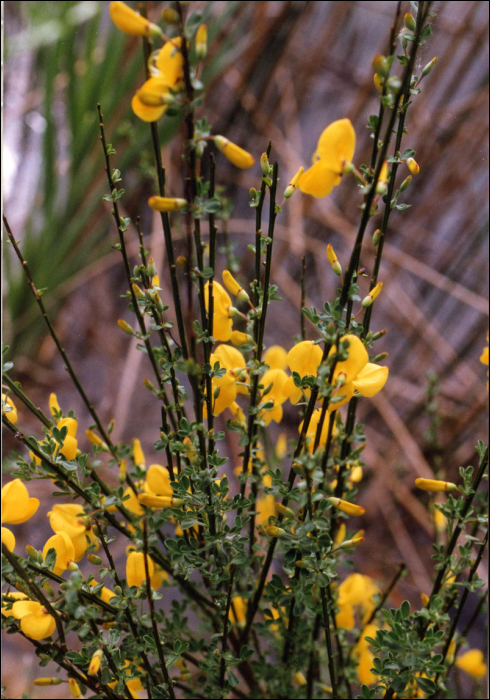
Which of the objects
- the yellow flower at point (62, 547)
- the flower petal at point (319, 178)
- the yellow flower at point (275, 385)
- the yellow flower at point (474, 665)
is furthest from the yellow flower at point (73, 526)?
the yellow flower at point (474, 665)

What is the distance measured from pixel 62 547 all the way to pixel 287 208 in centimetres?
92

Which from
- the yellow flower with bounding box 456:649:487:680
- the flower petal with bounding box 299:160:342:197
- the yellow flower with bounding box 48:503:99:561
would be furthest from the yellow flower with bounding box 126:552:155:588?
the yellow flower with bounding box 456:649:487:680

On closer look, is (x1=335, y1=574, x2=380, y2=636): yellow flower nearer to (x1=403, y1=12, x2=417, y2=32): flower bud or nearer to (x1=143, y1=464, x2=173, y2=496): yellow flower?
(x1=143, y1=464, x2=173, y2=496): yellow flower

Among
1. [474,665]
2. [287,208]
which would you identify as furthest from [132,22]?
[287,208]

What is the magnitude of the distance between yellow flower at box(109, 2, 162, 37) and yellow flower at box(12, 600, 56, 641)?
295mm

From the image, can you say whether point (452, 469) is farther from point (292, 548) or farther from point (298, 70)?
point (298, 70)

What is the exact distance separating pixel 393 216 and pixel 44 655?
923mm

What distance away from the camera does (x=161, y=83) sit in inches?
8.5

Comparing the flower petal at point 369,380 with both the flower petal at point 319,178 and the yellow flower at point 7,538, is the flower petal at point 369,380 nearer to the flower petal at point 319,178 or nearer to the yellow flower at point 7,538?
the flower petal at point 319,178

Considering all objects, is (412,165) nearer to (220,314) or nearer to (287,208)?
(220,314)

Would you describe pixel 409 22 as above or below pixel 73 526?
above

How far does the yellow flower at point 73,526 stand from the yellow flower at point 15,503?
18 mm

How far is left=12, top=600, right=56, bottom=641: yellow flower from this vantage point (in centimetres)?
29

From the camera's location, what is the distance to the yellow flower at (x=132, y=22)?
0.69ft
